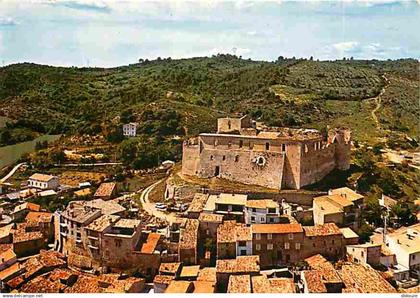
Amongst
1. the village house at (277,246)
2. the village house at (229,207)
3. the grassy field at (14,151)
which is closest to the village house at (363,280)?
the village house at (277,246)

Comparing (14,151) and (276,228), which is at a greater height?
(14,151)

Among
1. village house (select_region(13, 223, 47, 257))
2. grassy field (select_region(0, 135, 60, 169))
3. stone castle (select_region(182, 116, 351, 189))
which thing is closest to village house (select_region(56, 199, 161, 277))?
village house (select_region(13, 223, 47, 257))

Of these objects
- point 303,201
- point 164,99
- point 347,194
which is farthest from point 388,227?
point 164,99

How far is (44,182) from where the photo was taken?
1545 centimetres

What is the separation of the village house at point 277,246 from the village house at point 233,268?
0.41 meters

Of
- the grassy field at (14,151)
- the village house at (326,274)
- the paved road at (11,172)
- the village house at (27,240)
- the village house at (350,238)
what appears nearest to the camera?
the village house at (326,274)

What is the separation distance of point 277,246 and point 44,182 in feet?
27.9

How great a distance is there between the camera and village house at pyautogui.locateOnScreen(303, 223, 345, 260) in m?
9.74

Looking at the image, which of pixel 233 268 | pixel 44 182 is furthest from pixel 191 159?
pixel 44 182

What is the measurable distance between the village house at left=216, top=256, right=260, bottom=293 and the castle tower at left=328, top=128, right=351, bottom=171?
4.51m

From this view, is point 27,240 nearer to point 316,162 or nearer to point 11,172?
point 316,162

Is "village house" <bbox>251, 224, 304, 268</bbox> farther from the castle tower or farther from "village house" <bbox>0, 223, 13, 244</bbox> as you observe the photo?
"village house" <bbox>0, 223, 13, 244</bbox>

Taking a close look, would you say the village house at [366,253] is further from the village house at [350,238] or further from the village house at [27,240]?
the village house at [27,240]

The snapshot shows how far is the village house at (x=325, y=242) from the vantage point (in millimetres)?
9742
